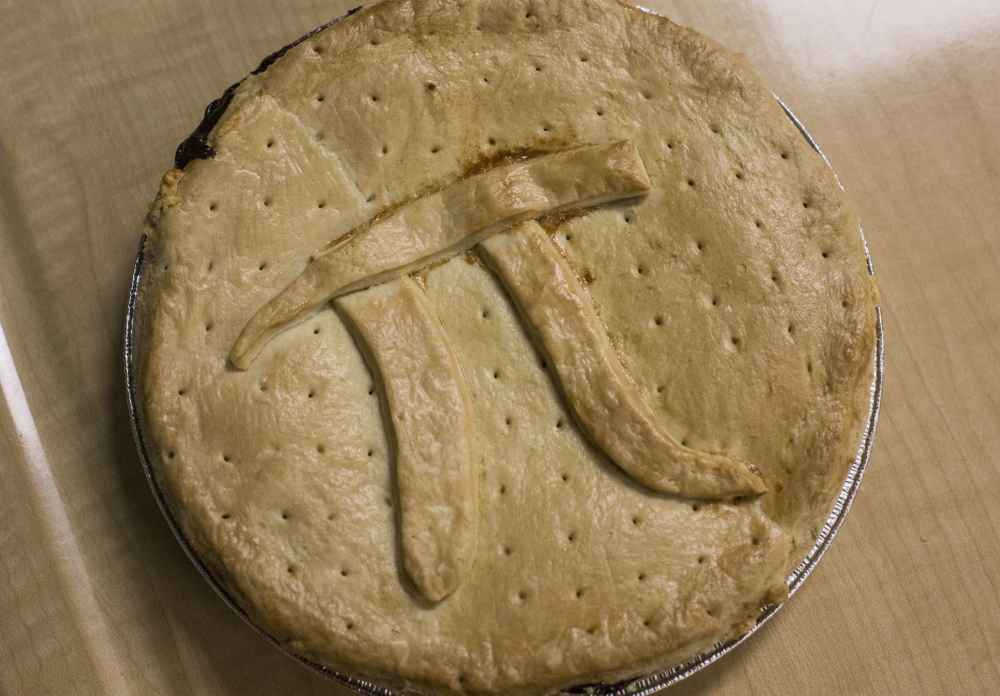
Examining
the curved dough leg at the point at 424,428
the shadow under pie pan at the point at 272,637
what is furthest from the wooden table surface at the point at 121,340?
the curved dough leg at the point at 424,428

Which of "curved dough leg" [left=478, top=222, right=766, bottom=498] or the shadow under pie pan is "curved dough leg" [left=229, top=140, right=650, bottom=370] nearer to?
"curved dough leg" [left=478, top=222, right=766, bottom=498]

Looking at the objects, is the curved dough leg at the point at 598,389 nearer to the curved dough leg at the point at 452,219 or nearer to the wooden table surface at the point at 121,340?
the curved dough leg at the point at 452,219

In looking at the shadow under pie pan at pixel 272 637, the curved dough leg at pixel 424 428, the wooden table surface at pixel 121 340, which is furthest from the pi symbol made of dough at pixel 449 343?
the wooden table surface at pixel 121 340

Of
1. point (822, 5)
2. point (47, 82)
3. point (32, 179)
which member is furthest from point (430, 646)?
point (822, 5)

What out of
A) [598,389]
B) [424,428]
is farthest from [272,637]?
[598,389]

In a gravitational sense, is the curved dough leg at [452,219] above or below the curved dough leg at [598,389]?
above

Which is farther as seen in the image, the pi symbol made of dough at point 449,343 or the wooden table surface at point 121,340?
the wooden table surface at point 121,340

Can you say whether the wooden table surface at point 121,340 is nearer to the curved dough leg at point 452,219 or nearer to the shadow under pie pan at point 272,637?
the shadow under pie pan at point 272,637

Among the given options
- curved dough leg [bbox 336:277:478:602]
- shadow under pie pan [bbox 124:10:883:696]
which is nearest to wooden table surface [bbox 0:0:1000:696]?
shadow under pie pan [bbox 124:10:883:696]

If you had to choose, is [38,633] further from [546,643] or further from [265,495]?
[546,643]
